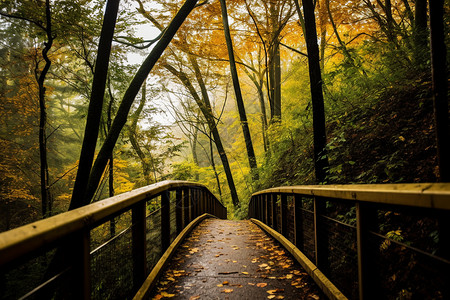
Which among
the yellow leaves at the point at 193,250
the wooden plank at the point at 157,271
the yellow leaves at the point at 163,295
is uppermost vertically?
the wooden plank at the point at 157,271

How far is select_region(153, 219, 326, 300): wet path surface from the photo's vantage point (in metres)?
2.87

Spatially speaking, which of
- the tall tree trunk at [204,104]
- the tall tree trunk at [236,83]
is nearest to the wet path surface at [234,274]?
the tall tree trunk at [236,83]

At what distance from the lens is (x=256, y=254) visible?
4379mm

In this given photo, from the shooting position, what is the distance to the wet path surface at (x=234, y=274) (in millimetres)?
2867

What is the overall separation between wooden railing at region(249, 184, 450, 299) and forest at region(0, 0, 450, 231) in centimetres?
92

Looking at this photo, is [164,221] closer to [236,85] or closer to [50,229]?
[50,229]

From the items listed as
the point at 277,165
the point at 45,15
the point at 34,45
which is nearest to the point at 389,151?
the point at 277,165

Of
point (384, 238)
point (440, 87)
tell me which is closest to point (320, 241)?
point (384, 238)

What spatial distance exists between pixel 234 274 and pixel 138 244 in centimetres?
141

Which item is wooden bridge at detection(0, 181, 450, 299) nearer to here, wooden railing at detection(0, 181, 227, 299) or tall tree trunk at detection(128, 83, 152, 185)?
wooden railing at detection(0, 181, 227, 299)

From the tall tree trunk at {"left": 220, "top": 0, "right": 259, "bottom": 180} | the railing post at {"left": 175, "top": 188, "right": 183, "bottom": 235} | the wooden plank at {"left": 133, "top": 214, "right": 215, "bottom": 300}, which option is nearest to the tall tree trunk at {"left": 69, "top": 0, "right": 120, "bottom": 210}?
the railing post at {"left": 175, "top": 188, "right": 183, "bottom": 235}

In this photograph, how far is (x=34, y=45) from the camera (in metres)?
8.86

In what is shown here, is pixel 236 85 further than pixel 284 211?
Yes

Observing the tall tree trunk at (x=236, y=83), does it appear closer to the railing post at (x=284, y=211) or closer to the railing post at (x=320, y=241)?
the railing post at (x=284, y=211)
